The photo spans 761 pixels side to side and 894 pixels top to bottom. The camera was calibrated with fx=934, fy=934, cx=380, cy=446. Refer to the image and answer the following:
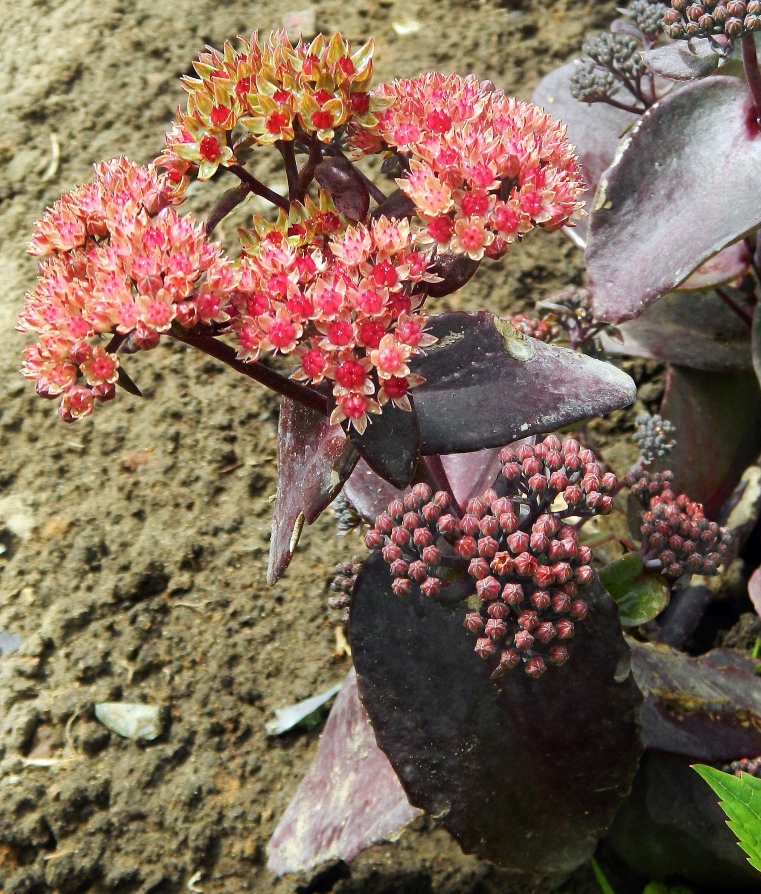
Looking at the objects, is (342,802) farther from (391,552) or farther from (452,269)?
(452,269)

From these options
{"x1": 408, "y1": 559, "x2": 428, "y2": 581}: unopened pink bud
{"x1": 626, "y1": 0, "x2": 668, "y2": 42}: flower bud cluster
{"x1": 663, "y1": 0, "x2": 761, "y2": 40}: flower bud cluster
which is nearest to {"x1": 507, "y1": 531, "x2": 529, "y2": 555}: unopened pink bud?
{"x1": 408, "y1": 559, "x2": 428, "y2": 581}: unopened pink bud

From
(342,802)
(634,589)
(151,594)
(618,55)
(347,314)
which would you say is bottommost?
(151,594)

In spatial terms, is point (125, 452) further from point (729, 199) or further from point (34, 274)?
point (729, 199)

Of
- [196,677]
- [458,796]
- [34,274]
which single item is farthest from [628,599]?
[34,274]

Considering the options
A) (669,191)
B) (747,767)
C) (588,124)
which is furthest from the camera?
(588,124)

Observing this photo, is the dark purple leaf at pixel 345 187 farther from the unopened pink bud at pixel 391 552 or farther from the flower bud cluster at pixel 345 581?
the flower bud cluster at pixel 345 581

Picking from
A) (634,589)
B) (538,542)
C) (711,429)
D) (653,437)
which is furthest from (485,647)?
(711,429)

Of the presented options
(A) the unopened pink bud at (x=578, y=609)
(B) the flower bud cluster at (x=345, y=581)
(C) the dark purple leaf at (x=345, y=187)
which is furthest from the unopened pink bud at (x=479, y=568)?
(C) the dark purple leaf at (x=345, y=187)

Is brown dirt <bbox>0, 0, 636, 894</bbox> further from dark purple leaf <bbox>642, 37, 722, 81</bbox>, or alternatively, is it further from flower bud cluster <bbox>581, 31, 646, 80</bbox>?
dark purple leaf <bbox>642, 37, 722, 81</bbox>
